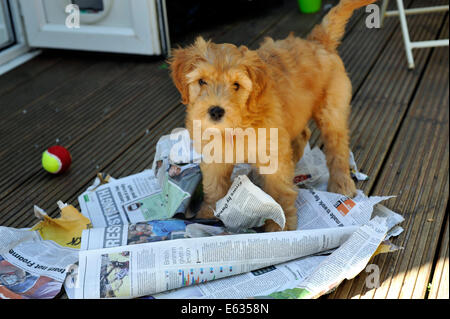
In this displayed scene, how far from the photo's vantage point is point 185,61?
1.95 meters

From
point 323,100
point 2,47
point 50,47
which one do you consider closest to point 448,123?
point 323,100

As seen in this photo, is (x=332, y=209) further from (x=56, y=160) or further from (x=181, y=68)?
(x=56, y=160)

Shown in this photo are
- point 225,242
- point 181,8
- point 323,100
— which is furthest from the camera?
point 181,8

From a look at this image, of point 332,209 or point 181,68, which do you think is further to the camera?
point 332,209

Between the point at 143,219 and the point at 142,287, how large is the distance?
0.55 m

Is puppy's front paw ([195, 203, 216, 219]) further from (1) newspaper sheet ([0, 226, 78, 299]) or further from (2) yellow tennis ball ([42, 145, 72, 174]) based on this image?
(2) yellow tennis ball ([42, 145, 72, 174])

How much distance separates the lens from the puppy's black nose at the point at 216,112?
1.86 m

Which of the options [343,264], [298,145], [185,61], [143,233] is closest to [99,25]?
[298,145]

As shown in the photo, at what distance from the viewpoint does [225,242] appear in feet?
6.24

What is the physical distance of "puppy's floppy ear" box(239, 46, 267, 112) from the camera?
73.7 inches

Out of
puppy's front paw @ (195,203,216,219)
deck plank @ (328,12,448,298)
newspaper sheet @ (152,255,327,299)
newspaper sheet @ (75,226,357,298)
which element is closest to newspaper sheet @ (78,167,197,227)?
puppy's front paw @ (195,203,216,219)

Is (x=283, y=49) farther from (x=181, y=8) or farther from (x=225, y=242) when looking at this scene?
(x=181, y=8)

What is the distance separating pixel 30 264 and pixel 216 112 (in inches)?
37.4

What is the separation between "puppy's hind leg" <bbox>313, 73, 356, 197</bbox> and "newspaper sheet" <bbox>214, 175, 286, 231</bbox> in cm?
51
